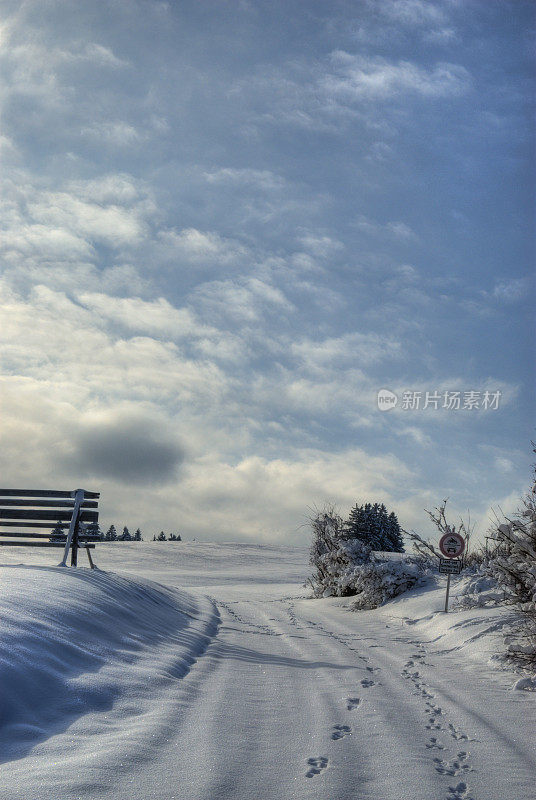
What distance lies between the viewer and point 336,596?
19.9 m

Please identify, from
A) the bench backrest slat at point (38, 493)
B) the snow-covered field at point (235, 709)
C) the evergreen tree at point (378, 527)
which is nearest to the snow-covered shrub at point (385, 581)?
the snow-covered field at point (235, 709)

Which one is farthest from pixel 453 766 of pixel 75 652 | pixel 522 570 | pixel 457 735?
pixel 522 570

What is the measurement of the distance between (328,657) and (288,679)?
1.77 meters

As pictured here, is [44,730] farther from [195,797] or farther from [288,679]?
[288,679]

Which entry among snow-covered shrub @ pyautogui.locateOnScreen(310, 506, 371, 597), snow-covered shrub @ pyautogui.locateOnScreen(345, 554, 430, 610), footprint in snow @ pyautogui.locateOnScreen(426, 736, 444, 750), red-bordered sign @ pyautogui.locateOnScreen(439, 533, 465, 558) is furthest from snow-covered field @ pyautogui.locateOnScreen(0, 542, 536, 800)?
snow-covered shrub @ pyautogui.locateOnScreen(310, 506, 371, 597)

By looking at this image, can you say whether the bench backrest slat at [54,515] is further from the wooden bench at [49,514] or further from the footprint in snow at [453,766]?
the footprint in snow at [453,766]

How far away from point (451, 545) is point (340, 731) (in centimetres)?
1000

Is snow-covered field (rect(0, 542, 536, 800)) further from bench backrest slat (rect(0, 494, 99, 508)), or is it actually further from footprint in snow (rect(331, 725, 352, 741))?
bench backrest slat (rect(0, 494, 99, 508))

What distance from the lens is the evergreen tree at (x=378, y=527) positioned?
44.9 metres

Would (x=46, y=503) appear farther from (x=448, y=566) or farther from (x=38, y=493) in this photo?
(x=448, y=566)

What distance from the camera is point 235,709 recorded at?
526 cm

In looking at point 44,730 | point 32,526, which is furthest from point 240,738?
point 32,526

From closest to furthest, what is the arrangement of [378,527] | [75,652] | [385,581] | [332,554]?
1. [75,652]
2. [385,581]
3. [332,554]
4. [378,527]

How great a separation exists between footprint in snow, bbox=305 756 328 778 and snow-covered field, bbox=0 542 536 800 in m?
0.02
